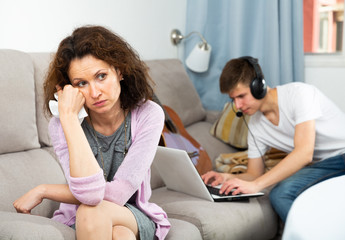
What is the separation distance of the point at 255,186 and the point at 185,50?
154cm

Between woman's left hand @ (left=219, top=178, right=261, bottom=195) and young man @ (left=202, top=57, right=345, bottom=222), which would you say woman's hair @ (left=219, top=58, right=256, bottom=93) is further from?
woman's left hand @ (left=219, top=178, right=261, bottom=195)

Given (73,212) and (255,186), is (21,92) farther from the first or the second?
(255,186)

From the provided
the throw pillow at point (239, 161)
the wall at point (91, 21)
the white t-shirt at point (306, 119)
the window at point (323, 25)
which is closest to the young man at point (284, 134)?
the white t-shirt at point (306, 119)

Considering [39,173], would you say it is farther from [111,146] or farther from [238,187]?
[238,187]

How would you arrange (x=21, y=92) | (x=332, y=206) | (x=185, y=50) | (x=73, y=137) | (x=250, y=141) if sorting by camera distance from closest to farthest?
(x=332, y=206) → (x=73, y=137) → (x=21, y=92) → (x=250, y=141) → (x=185, y=50)

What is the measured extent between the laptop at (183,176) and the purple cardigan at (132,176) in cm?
25

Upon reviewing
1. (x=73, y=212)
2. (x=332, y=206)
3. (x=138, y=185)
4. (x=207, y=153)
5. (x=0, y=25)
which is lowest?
(x=207, y=153)

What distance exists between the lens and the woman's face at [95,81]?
1.44 metres

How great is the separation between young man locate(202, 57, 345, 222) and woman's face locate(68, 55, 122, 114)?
0.74m

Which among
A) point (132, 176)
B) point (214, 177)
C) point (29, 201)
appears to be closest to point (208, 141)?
point (214, 177)

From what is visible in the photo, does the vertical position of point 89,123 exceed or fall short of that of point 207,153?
it exceeds it

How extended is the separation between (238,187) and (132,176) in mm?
680

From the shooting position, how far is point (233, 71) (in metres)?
2.14

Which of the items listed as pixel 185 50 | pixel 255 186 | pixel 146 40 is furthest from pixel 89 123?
pixel 185 50
